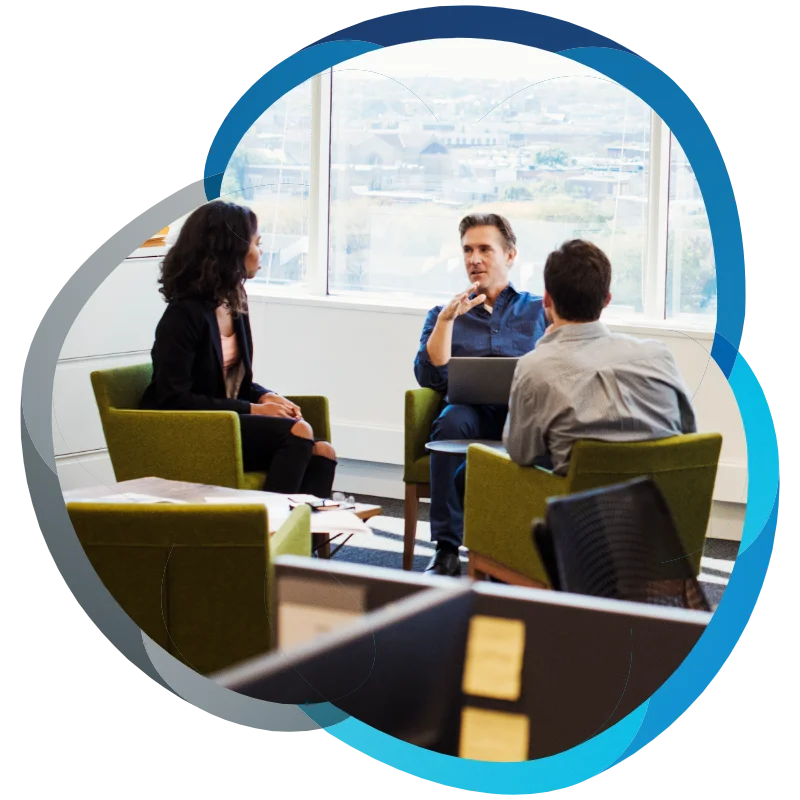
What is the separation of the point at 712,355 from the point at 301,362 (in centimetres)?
96

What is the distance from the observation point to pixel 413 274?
10.4ft

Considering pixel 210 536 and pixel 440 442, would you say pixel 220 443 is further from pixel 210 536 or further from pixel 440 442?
pixel 440 442

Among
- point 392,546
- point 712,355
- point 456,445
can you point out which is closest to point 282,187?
point 456,445

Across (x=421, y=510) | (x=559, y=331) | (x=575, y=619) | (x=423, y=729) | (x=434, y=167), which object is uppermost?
(x=434, y=167)

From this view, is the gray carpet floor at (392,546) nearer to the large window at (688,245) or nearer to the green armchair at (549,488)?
the green armchair at (549,488)

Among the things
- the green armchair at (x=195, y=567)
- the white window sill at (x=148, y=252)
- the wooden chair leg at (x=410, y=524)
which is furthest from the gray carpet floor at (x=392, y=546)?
the white window sill at (x=148, y=252)

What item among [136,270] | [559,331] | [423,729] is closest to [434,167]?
[559,331]

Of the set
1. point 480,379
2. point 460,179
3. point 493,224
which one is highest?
point 460,179

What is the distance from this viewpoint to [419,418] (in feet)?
10.4

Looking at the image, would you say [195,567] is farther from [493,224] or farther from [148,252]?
[493,224]

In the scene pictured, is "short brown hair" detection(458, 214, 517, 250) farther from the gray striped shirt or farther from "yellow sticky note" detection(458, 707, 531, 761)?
"yellow sticky note" detection(458, 707, 531, 761)

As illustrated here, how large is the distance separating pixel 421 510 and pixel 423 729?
0.52 metres

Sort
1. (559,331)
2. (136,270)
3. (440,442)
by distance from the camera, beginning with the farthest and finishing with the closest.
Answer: (136,270) < (440,442) < (559,331)

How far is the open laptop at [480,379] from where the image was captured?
9.92 feet
